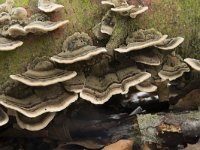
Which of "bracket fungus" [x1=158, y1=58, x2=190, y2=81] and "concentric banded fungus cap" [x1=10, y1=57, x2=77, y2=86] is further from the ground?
"concentric banded fungus cap" [x1=10, y1=57, x2=77, y2=86]

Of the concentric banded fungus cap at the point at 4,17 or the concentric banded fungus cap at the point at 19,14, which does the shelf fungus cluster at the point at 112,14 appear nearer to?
the concentric banded fungus cap at the point at 19,14

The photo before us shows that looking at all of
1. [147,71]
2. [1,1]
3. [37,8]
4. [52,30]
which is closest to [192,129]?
[147,71]

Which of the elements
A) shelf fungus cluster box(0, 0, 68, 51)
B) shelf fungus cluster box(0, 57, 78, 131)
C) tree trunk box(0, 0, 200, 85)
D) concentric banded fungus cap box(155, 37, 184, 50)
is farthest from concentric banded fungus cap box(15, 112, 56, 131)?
concentric banded fungus cap box(155, 37, 184, 50)

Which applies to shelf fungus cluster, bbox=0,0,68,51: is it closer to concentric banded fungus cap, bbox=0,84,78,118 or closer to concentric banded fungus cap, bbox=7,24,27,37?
concentric banded fungus cap, bbox=7,24,27,37

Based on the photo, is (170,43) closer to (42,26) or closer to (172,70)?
(172,70)

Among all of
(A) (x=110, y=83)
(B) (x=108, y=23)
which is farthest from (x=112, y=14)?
(A) (x=110, y=83)
